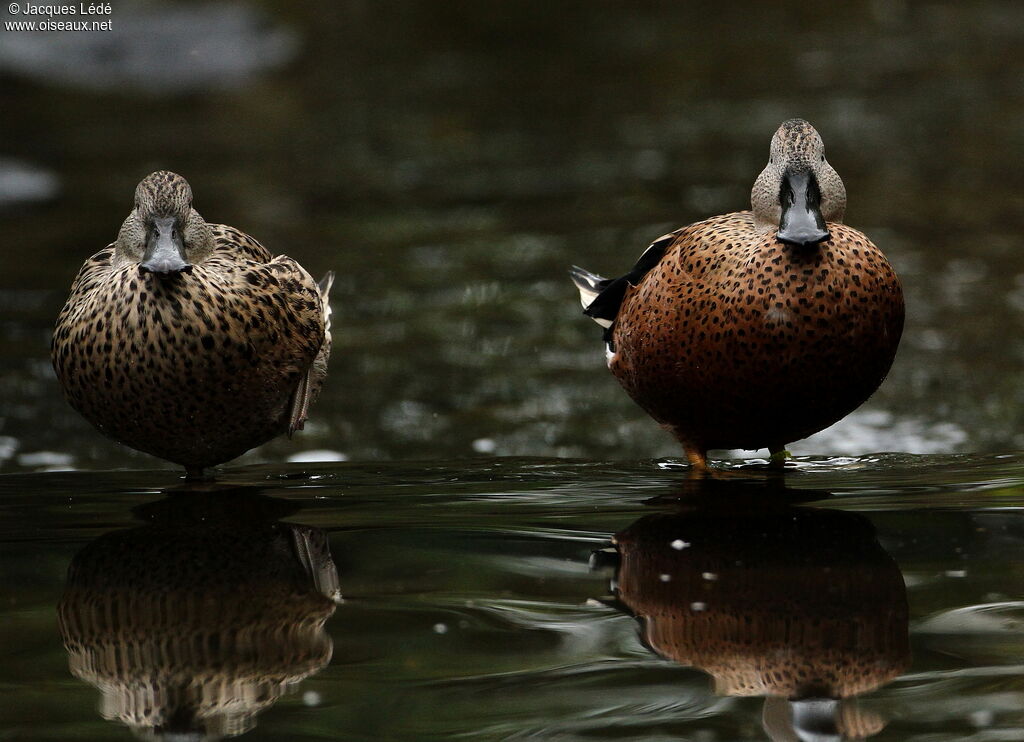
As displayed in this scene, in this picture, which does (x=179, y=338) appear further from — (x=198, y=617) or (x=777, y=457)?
(x=777, y=457)

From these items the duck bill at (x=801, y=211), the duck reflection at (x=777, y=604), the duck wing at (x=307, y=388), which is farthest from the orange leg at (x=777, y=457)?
the duck wing at (x=307, y=388)

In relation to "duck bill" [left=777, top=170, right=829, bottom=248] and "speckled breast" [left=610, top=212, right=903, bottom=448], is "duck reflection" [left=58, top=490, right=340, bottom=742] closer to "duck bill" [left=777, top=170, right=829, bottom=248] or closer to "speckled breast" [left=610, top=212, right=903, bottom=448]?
"speckled breast" [left=610, top=212, right=903, bottom=448]

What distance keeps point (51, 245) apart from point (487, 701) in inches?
318

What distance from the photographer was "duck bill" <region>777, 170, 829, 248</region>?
4.41 metres

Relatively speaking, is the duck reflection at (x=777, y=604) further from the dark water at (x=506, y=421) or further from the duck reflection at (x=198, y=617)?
the duck reflection at (x=198, y=617)

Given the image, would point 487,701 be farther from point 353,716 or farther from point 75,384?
point 75,384

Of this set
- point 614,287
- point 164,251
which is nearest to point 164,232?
point 164,251

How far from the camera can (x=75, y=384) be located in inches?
188

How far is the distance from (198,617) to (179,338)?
125cm

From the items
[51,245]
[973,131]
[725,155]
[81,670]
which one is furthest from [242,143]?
[81,670]

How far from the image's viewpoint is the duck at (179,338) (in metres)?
4.60

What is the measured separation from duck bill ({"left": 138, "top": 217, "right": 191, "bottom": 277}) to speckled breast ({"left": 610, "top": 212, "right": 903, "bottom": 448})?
1533mm

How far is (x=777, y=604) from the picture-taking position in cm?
356

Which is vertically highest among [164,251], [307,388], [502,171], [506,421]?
[502,171]
